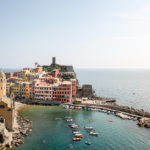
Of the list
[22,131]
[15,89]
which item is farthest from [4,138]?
[15,89]

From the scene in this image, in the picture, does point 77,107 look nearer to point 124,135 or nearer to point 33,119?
point 33,119

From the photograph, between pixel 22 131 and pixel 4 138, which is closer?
pixel 4 138

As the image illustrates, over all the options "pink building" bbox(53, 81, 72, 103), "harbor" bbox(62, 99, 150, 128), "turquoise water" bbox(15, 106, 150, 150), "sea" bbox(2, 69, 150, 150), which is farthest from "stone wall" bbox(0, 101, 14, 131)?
"pink building" bbox(53, 81, 72, 103)

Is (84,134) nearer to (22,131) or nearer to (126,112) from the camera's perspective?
(22,131)

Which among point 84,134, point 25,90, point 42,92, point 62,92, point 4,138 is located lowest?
point 84,134

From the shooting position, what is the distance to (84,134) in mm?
54750

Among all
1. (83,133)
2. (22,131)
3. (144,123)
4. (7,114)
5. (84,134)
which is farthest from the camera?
(144,123)

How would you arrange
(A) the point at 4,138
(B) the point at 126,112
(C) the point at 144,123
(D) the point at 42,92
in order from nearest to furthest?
(A) the point at 4,138, (C) the point at 144,123, (B) the point at 126,112, (D) the point at 42,92

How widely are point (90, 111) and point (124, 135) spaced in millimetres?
28775

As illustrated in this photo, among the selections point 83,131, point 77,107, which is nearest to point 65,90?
point 77,107

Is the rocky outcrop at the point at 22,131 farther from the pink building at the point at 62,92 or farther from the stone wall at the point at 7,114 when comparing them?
the pink building at the point at 62,92

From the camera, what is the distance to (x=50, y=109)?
8281cm

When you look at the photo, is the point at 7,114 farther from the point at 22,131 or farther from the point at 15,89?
the point at 15,89

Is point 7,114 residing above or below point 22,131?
above
